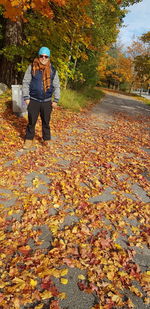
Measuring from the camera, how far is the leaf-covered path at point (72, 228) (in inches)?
81.0

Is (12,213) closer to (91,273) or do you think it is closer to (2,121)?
(91,273)

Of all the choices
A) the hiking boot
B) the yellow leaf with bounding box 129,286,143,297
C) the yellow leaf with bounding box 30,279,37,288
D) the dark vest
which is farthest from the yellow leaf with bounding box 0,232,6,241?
the dark vest

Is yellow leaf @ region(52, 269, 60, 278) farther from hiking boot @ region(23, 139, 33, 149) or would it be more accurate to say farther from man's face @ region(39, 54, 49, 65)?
man's face @ region(39, 54, 49, 65)

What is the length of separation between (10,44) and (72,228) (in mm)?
8137

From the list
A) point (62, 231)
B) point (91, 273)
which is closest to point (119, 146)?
point (62, 231)

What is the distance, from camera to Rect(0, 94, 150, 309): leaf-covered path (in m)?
2.06

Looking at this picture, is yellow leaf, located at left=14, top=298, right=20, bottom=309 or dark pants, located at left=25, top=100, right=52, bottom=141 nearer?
yellow leaf, located at left=14, top=298, right=20, bottom=309

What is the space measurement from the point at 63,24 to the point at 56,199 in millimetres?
8037

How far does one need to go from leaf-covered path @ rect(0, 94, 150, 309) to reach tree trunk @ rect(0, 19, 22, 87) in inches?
172

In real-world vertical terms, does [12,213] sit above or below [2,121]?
below

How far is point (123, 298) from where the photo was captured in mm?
2055

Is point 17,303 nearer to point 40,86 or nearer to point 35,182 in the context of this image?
point 35,182

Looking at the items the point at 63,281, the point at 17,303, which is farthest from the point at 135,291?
the point at 17,303

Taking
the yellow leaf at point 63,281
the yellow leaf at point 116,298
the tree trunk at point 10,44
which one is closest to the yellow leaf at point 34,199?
the yellow leaf at point 63,281
